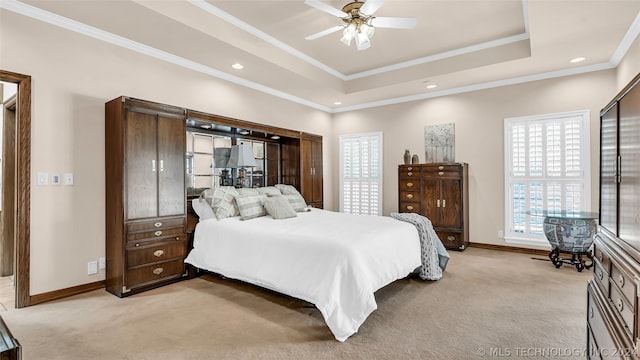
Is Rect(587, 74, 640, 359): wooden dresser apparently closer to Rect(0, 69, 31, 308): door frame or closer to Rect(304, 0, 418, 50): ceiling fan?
Rect(304, 0, 418, 50): ceiling fan

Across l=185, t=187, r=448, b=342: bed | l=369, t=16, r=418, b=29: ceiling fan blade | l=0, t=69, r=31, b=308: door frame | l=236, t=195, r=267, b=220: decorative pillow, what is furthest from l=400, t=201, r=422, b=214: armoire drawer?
l=0, t=69, r=31, b=308: door frame

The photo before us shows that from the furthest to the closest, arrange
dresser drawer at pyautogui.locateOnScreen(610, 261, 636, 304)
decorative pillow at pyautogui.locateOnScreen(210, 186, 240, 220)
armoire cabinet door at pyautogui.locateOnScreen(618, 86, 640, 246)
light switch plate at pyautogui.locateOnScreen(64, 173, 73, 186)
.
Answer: decorative pillow at pyautogui.locateOnScreen(210, 186, 240, 220), light switch plate at pyautogui.locateOnScreen(64, 173, 73, 186), armoire cabinet door at pyautogui.locateOnScreen(618, 86, 640, 246), dresser drawer at pyautogui.locateOnScreen(610, 261, 636, 304)

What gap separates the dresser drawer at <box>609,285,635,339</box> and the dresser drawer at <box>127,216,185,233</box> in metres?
3.63

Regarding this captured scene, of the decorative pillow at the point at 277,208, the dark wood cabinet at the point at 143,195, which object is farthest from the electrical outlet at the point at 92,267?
the decorative pillow at the point at 277,208

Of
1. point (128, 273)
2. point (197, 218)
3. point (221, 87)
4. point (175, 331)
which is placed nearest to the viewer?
point (175, 331)

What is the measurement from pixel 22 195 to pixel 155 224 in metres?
1.12

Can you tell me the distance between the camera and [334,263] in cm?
247

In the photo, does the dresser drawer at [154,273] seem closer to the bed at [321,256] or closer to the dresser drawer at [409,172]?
the bed at [321,256]

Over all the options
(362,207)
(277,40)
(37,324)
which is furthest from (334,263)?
(362,207)

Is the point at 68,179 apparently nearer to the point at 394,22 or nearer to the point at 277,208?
the point at 277,208

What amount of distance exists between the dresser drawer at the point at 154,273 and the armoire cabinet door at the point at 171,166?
0.56 m

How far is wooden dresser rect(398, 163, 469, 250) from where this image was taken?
491cm

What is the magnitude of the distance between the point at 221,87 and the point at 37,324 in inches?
133

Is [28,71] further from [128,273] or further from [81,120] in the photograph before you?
[128,273]
